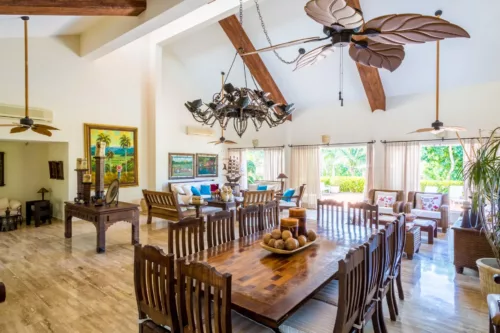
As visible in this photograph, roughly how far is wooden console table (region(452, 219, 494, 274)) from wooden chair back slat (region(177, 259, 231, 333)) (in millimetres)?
3782

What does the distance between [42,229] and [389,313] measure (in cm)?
689

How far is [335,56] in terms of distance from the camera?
7047mm

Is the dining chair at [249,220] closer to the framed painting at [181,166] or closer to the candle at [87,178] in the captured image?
the candle at [87,178]

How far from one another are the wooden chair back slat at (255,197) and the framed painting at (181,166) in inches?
139

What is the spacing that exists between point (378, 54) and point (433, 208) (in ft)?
17.1

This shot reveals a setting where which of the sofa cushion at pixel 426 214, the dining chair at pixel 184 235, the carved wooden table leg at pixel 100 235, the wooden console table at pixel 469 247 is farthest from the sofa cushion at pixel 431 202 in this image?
the carved wooden table leg at pixel 100 235

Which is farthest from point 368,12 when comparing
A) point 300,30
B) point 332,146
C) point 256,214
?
point 256,214

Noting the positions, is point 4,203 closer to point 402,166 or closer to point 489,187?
point 489,187

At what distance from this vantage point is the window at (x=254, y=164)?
35.2ft

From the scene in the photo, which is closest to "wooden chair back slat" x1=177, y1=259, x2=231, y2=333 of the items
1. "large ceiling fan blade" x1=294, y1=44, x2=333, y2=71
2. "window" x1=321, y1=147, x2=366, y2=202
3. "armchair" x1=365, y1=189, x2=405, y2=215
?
"large ceiling fan blade" x1=294, y1=44, x2=333, y2=71

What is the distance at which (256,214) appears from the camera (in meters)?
3.43

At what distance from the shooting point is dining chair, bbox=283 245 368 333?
1550mm

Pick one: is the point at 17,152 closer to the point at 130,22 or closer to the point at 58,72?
the point at 58,72

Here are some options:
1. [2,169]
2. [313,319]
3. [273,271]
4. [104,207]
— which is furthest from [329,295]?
[2,169]
